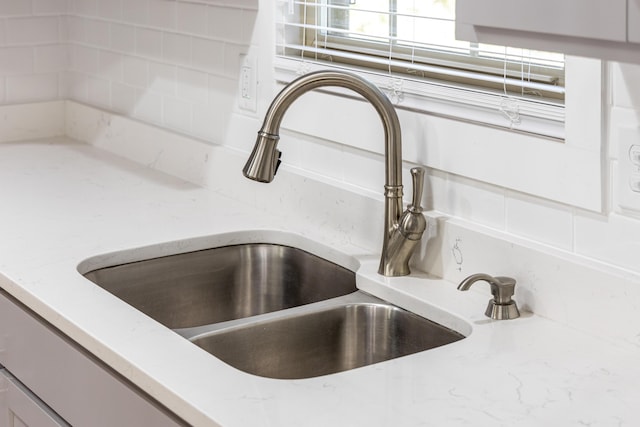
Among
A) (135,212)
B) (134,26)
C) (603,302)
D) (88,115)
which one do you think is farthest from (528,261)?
(88,115)

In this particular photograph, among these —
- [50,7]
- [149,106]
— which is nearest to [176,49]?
[149,106]

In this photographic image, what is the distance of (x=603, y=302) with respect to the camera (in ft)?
4.91

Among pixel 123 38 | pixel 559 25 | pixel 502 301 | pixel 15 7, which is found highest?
pixel 15 7

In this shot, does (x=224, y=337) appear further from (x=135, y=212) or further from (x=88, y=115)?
(x=88, y=115)

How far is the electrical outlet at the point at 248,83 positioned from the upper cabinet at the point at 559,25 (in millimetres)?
1159

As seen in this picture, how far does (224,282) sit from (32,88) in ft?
4.24

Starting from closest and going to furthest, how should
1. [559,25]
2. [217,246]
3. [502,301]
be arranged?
[559,25]
[502,301]
[217,246]

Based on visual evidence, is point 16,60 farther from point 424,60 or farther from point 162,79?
point 424,60

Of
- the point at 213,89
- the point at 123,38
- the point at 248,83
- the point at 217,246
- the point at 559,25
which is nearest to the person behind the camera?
the point at 559,25

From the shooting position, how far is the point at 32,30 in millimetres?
3018

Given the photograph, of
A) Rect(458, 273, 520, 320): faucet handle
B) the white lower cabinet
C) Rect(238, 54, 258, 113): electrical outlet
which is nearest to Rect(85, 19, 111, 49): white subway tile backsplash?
Rect(238, 54, 258, 113): electrical outlet

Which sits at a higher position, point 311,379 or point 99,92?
point 99,92

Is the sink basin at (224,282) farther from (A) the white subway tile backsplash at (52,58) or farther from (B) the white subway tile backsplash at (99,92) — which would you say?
(A) the white subway tile backsplash at (52,58)

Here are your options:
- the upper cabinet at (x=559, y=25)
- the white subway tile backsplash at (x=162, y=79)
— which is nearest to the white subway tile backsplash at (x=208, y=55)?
the white subway tile backsplash at (x=162, y=79)
